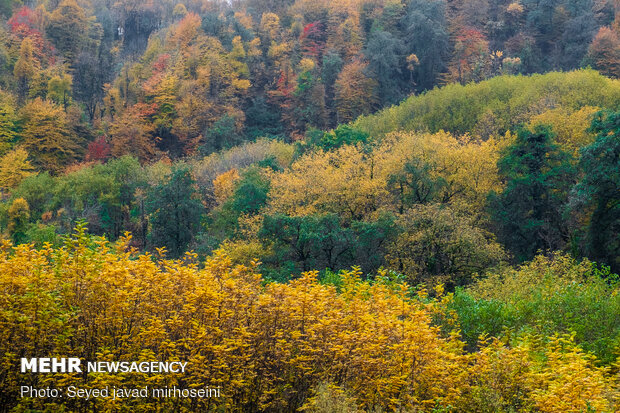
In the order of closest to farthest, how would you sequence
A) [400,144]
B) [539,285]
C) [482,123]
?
[539,285]
[400,144]
[482,123]

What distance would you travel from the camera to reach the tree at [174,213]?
37531mm

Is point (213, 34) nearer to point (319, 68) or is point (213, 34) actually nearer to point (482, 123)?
point (319, 68)

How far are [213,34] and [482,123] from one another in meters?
45.5

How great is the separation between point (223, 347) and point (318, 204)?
76.5 feet

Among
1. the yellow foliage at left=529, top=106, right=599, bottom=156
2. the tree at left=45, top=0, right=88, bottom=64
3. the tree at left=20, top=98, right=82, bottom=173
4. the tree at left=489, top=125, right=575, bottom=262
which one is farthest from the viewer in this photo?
the tree at left=45, top=0, right=88, bottom=64

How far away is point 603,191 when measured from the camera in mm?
25109

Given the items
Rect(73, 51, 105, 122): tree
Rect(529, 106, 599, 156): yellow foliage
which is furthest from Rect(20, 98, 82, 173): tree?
Rect(529, 106, 599, 156): yellow foliage

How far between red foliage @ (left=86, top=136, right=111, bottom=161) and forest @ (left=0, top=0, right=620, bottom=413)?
0.67 meters

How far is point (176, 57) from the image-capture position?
2867 inches

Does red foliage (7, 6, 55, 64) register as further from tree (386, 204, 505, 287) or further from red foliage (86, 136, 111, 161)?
tree (386, 204, 505, 287)

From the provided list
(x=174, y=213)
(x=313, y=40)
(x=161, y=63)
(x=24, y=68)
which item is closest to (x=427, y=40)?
(x=313, y=40)

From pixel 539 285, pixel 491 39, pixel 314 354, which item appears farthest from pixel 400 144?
pixel 491 39

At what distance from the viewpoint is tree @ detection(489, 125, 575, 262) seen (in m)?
31.1

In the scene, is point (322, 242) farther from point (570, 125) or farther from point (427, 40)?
point (427, 40)
